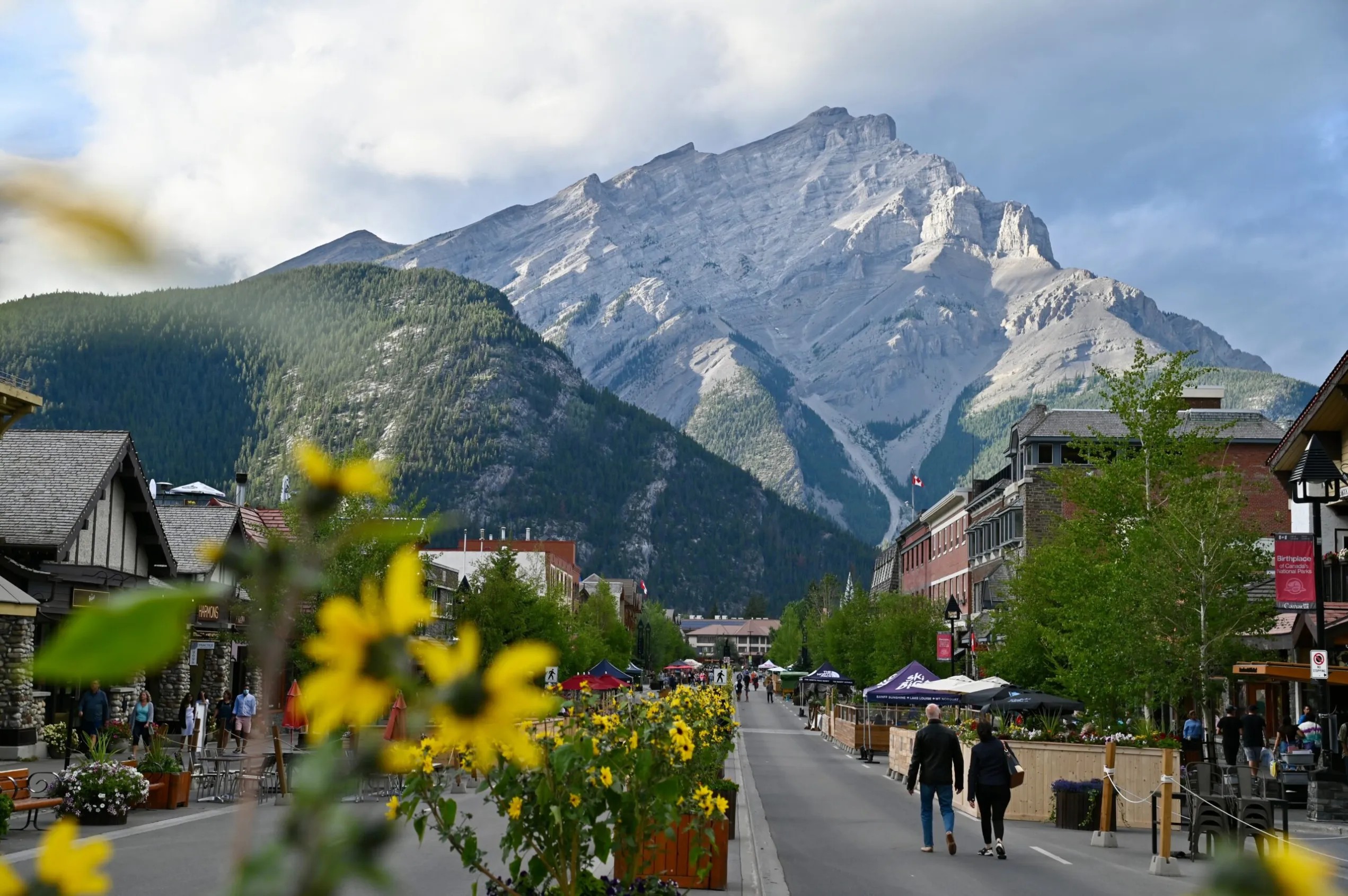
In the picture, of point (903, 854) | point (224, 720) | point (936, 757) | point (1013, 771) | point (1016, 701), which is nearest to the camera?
point (936, 757)

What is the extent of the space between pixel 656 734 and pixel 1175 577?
80.9 feet

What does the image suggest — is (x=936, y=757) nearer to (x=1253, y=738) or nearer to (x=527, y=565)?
(x=1253, y=738)

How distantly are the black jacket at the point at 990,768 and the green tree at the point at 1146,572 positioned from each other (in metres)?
13.7

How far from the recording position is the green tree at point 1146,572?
103ft

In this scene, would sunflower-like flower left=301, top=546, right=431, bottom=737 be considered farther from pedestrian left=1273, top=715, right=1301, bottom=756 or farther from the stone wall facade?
pedestrian left=1273, top=715, right=1301, bottom=756

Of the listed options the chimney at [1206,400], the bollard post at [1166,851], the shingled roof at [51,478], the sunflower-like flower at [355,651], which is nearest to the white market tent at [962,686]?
the bollard post at [1166,851]

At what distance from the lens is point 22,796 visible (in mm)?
18500

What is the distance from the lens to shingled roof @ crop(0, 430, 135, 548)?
3238 cm

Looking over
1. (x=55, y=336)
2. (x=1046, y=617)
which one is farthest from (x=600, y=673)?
(x=55, y=336)

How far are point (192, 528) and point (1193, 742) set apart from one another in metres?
30.8

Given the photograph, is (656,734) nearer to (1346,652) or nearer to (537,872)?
(537,872)

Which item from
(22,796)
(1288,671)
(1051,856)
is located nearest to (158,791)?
(22,796)

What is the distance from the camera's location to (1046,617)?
42594 millimetres

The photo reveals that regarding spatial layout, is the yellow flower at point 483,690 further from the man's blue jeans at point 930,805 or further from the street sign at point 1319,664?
the street sign at point 1319,664
